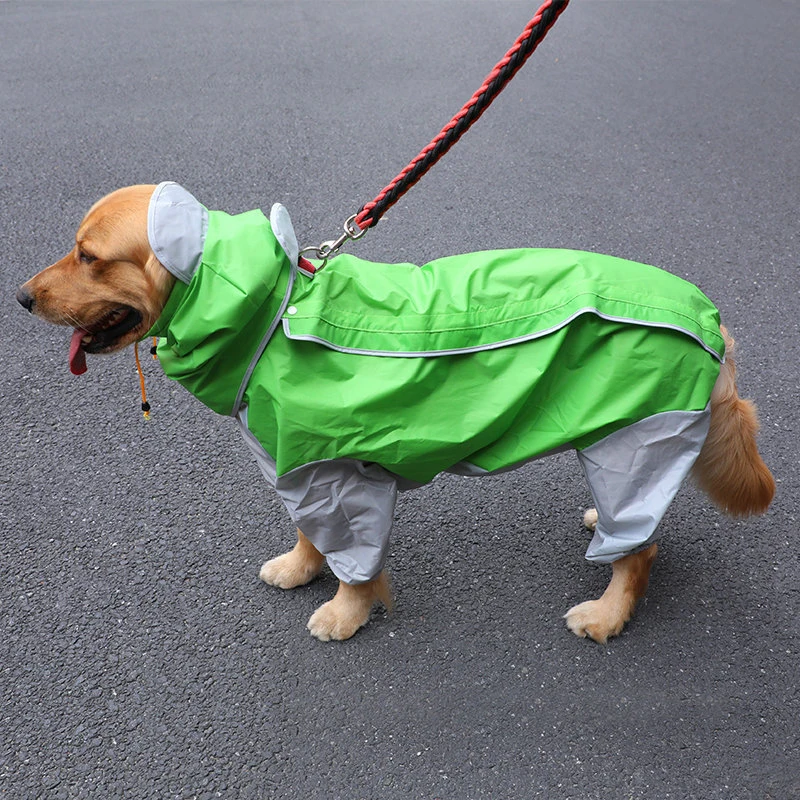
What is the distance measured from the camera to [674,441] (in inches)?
90.2

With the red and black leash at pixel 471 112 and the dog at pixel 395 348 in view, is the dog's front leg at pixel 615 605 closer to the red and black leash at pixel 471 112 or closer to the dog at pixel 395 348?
the dog at pixel 395 348

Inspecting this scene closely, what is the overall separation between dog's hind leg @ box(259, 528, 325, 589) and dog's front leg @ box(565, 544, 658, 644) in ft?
2.87

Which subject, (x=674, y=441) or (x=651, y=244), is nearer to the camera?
(x=674, y=441)

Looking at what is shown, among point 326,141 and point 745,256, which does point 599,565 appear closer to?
point 745,256

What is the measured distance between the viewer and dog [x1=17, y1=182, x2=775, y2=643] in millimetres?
2086

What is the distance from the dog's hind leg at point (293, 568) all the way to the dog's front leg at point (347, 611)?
178mm

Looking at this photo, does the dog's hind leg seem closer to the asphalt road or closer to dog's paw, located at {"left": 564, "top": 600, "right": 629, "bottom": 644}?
the asphalt road

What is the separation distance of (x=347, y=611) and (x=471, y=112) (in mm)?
1554

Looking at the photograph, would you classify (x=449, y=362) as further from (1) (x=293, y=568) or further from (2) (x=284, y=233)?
(1) (x=293, y=568)

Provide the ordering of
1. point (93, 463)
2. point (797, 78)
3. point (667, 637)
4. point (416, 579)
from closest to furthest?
point (667, 637) → point (416, 579) → point (93, 463) → point (797, 78)

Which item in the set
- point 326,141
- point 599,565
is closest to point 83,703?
point 599,565

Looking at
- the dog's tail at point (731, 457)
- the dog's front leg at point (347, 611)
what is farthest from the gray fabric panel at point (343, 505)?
the dog's tail at point (731, 457)

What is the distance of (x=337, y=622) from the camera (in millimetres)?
2668

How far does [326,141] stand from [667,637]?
4.08 meters
